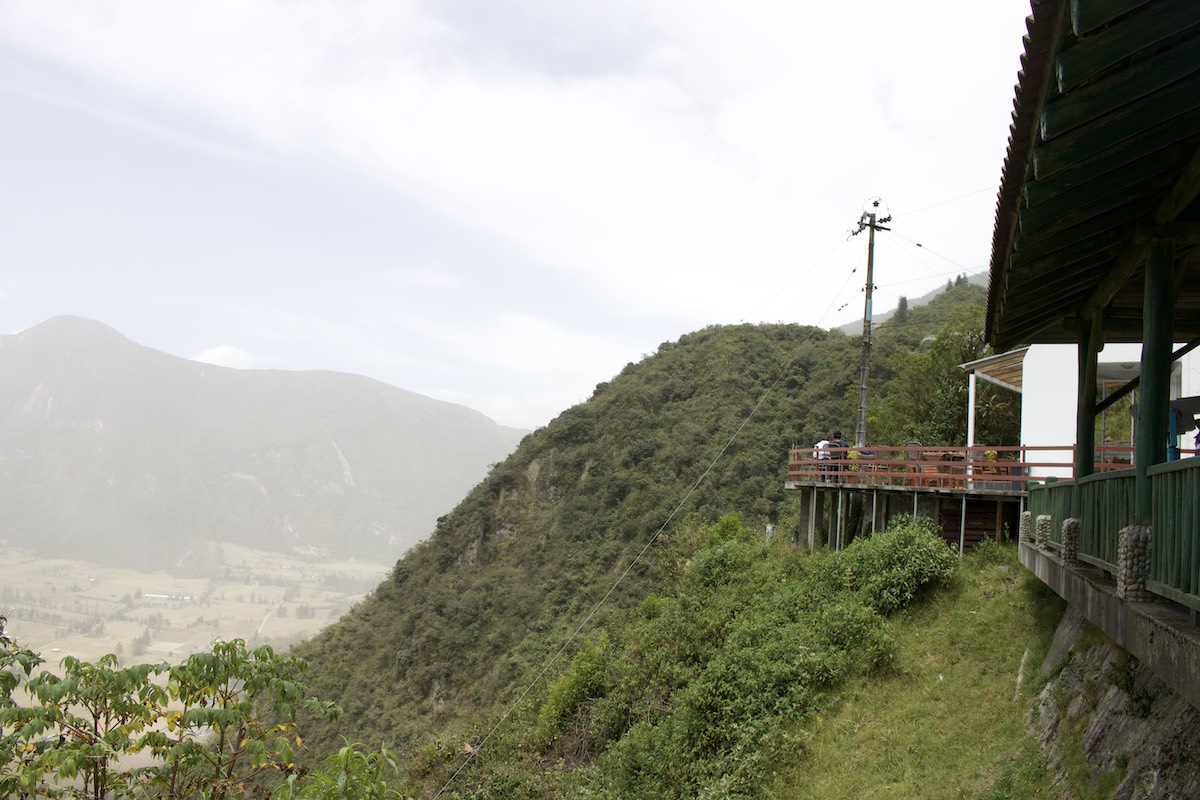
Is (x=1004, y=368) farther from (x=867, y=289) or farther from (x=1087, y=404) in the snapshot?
(x=1087, y=404)

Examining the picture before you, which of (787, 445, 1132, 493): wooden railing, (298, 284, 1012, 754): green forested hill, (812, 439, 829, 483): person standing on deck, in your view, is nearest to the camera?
(787, 445, 1132, 493): wooden railing

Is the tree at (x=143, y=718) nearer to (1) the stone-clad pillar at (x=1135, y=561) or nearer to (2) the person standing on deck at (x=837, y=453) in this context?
(1) the stone-clad pillar at (x=1135, y=561)

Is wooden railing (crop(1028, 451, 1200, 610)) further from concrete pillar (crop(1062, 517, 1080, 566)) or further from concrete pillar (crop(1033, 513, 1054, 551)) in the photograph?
concrete pillar (crop(1033, 513, 1054, 551))

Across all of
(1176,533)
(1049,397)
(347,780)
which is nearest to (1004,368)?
(1049,397)

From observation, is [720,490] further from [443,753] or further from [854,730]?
[854,730]

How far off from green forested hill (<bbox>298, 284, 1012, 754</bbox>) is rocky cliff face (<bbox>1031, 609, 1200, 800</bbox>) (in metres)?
16.7

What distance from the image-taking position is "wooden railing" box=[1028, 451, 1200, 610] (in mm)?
3779

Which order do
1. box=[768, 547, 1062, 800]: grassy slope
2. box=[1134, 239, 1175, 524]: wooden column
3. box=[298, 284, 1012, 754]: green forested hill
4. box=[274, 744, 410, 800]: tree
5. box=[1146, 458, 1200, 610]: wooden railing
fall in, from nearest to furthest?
1. box=[1146, 458, 1200, 610]: wooden railing
2. box=[274, 744, 410, 800]: tree
3. box=[1134, 239, 1175, 524]: wooden column
4. box=[768, 547, 1062, 800]: grassy slope
5. box=[298, 284, 1012, 754]: green forested hill

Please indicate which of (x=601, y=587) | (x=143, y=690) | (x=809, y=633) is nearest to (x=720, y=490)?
(x=601, y=587)

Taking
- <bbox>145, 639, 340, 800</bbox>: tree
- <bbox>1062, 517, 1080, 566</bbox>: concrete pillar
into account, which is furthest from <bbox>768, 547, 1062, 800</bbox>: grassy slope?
<bbox>145, 639, 340, 800</bbox>: tree

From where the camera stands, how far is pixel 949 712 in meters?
9.97

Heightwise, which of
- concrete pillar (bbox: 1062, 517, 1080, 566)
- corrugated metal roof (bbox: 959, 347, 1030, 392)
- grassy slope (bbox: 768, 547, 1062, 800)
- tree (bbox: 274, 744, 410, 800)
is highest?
corrugated metal roof (bbox: 959, 347, 1030, 392)

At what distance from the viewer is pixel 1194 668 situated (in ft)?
11.8

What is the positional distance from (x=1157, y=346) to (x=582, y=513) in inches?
1578
